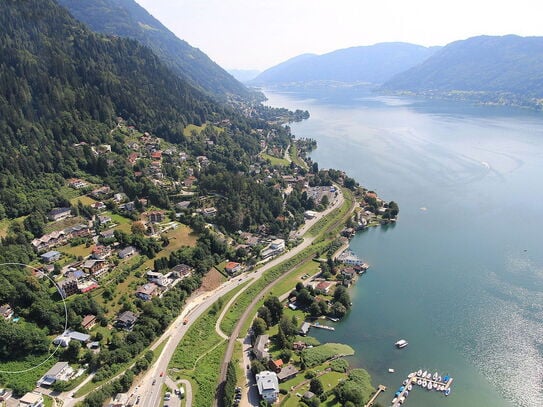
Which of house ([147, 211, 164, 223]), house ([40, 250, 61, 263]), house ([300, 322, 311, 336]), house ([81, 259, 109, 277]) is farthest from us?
house ([147, 211, 164, 223])

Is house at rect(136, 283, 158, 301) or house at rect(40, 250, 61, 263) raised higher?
house at rect(40, 250, 61, 263)

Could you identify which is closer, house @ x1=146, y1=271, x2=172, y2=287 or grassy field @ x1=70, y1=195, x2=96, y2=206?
house @ x1=146, y1=271, x2=172, y2=287

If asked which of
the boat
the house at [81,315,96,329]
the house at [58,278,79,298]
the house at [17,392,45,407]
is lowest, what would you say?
the house at [17,392,45,407]

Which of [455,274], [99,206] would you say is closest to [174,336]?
[99,206]

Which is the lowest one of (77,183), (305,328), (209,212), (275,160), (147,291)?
(305,328)

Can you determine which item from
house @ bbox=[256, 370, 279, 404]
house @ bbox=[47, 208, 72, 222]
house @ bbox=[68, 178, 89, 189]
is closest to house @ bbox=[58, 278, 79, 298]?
house @ bbox=[47, 208, 72, 222]

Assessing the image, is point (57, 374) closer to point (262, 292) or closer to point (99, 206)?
point (262, 292)

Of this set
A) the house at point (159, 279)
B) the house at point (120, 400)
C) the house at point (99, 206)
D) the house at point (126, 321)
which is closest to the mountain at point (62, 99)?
the house at point (99, 206)

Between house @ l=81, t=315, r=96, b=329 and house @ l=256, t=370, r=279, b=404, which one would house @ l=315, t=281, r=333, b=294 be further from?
house @ l=81, t=315, r=96, b=329
